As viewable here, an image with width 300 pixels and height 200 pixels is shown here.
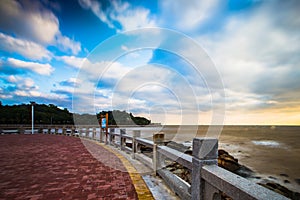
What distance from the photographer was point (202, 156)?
88.8 inches

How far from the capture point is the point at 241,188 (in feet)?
5.15

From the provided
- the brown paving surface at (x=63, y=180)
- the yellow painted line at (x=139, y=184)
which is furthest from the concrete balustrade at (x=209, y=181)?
the brown paving surface at (x=63, y=180)

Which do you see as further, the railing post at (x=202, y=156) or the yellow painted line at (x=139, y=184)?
the yellow painted line at (x=139, y=184)

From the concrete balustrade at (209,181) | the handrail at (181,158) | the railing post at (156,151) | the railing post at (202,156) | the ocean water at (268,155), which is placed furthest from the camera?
the ocean water at (268,155)

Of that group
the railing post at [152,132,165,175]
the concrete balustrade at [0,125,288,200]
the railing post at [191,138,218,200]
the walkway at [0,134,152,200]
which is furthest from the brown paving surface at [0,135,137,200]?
the railing post at [191,138,218,200]

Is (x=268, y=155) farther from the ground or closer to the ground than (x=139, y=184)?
closer to the ground

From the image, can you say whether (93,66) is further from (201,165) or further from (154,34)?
(201,165)

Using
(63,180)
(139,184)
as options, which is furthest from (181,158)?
(63,180)

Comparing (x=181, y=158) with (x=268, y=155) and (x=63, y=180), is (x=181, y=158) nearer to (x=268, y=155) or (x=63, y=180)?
(x=63, y=180)

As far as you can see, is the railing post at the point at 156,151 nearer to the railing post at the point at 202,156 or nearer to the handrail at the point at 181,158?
the handrail at the point at 181,158

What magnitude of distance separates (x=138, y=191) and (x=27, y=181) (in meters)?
2.59

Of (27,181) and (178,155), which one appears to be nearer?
(178,155)

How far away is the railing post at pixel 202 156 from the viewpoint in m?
2.20

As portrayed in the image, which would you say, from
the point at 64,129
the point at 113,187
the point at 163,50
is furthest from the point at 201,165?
the point at 64,129
